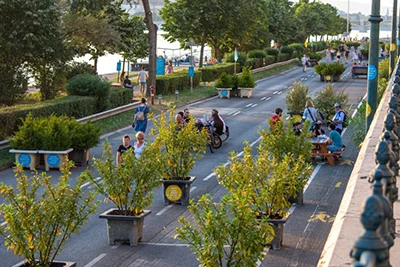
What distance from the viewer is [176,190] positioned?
58.5 feet

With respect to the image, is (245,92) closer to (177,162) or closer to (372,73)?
(372,73)

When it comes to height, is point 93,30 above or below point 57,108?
above

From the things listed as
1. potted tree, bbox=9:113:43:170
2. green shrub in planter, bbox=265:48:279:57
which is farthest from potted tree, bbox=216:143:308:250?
green shrub in planter, bbox=265:48:279:57

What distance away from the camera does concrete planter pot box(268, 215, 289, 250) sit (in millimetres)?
13617

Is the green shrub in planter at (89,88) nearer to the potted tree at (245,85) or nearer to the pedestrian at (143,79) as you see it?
the pedestrian at (143,79)

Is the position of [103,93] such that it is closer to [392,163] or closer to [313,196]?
[313,196]

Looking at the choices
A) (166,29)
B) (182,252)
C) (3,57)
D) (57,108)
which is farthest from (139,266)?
(166,29)

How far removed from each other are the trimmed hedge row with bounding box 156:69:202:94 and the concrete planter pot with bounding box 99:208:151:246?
30.4 metres

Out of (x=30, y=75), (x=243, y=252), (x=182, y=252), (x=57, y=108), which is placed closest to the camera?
(x=243, y=252)

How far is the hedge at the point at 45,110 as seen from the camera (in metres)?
25.5

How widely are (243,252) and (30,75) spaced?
29.2 metres

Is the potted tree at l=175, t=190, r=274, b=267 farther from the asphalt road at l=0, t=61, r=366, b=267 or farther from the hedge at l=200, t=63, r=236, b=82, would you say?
the hedge at l=200, t=63, r=236, b=82

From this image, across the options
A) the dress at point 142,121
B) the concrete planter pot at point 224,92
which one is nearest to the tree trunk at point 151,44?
the concrete planter pot at point 224,92

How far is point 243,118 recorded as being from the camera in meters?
35.4
